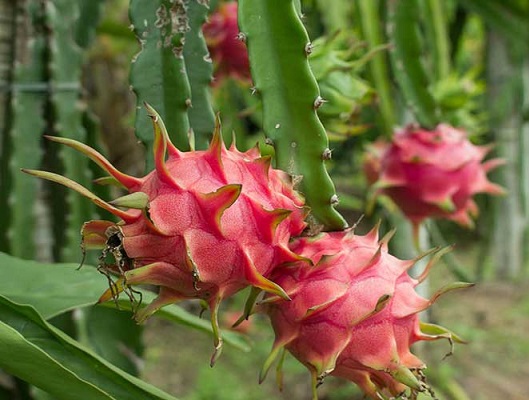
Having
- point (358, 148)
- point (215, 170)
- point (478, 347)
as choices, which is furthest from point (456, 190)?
point (478, 347)

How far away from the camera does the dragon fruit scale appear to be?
637 millimetres

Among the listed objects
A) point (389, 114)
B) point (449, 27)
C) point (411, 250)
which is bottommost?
point (411, 250)

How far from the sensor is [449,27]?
8.82 ft

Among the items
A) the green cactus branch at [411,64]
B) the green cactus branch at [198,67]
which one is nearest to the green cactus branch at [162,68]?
the green cactus branch at [198,67]

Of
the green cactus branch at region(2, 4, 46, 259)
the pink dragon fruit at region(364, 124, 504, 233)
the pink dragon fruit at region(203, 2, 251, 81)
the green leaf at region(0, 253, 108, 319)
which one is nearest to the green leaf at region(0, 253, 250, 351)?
the green leaf at region(0, 253, 108, 319)

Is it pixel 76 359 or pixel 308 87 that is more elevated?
pixel 308 87

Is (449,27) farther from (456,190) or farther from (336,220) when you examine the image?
(336,220)

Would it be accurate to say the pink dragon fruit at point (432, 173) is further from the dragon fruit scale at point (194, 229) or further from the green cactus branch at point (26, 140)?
the dragon fruit scale at point (194, 229)

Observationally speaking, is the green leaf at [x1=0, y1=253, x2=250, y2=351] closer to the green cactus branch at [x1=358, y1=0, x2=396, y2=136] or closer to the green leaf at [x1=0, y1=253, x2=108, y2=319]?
the green leaf at [x1=0, y1=253, x2=108, y2=319]

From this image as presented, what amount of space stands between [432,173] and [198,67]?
0.60 m

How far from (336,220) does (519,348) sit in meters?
2.86

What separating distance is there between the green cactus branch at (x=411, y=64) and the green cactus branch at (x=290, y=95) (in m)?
0.62

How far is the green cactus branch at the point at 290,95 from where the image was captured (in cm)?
75

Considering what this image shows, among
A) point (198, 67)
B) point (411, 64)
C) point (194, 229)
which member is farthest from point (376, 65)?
point (194, 229)
